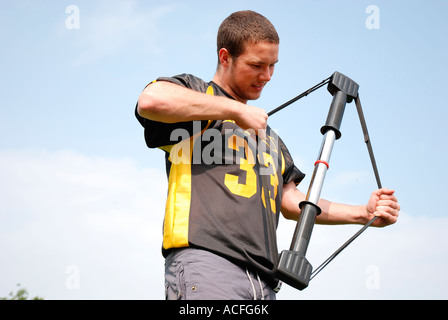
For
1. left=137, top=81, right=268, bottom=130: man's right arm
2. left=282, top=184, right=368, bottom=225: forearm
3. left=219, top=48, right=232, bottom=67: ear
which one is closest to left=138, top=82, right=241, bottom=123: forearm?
left=137, top=81, right=268, bottom=130: man's right arm

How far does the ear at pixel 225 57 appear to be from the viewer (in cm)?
325

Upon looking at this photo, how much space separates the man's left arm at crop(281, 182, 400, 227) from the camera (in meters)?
3.16

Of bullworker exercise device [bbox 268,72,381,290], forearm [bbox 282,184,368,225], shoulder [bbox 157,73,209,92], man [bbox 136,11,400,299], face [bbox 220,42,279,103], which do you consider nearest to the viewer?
bullworker exercise device [bbox 268,72,381,290]

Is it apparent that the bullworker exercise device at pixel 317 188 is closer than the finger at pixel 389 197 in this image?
Yes

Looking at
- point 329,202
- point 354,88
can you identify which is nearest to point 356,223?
point 329,202

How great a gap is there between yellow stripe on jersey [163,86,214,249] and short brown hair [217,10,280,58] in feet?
1.98

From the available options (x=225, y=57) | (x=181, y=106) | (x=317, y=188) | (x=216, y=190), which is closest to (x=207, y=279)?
(x=216, y=190)

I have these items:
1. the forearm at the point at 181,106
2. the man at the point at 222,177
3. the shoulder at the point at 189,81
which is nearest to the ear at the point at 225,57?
the man at the point at 222,177

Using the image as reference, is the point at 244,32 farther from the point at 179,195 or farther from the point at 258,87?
the point at 179,195

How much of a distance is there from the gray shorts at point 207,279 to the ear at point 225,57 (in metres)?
1.27

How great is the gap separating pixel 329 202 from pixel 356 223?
25cm

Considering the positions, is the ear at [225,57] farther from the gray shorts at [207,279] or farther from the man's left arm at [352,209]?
the gray shorts at [207,279]

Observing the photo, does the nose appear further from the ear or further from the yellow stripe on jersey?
the yellow stripe on jersey
